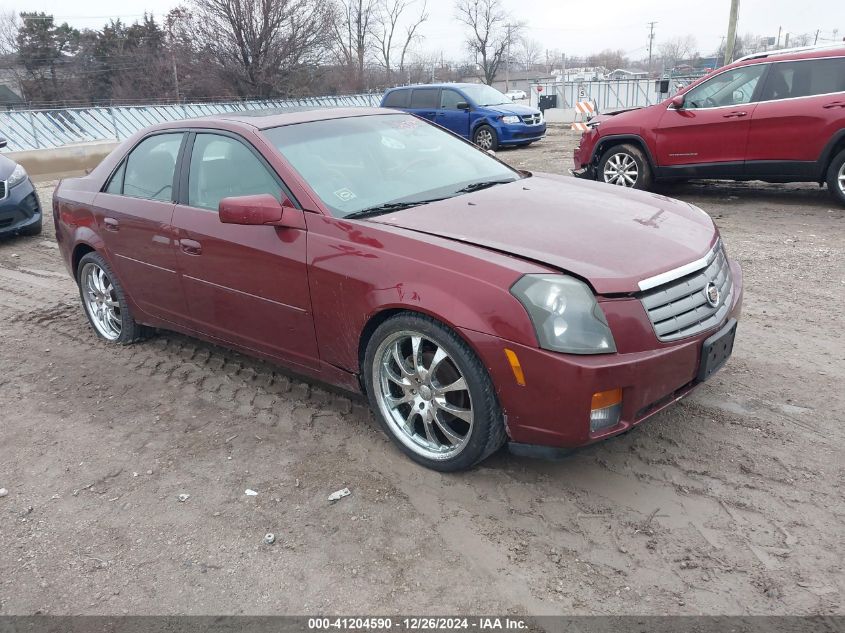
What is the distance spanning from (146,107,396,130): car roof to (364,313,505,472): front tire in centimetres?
155

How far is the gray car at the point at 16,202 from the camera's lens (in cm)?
882

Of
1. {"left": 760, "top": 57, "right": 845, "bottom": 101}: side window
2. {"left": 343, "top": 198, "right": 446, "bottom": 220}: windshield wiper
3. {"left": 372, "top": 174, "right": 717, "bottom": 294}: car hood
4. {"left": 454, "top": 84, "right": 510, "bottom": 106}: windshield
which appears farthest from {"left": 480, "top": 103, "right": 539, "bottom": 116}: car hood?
{"left": 343, "top": 198, "right": 446, "bottom": 220}: windshield wiper

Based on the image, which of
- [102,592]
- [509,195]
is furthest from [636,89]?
[102,592]

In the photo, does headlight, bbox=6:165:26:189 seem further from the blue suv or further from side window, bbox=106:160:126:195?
the blue suv

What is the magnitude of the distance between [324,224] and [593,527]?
1859 mm

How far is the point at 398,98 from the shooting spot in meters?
17.5

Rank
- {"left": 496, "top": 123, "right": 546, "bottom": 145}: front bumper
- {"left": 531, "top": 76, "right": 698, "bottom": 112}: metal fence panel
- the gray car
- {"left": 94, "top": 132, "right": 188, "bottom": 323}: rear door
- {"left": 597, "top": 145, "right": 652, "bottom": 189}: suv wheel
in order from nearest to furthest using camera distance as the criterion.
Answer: {"left": 94, "top": 132, "right": 188, "bottom": 323}: rear door
the gray car
{"left": 597, "top": 145, "right": 652, "bottom": 189}: suv wheel
{"left": 496, "top": 123, "right": 546, "bottom": 145}: front bumper
{"left": 531, "top": 76, "right": 698, "bottom": 112}: metal fence panel

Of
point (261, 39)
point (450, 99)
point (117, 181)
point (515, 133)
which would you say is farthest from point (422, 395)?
point (261, 39)

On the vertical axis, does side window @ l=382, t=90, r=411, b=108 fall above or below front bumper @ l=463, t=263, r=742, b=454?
above

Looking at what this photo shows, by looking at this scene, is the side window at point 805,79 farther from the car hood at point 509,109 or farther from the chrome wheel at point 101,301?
the car hood at point 509,109

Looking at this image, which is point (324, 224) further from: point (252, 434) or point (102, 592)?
point (102, 592)

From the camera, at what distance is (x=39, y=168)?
55.1 ft

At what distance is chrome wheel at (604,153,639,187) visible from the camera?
9.49 m

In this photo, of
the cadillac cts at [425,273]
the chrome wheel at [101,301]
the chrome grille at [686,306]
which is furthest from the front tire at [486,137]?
the chrome grille at [686,306]
